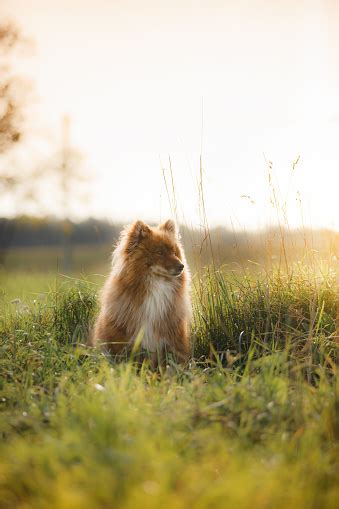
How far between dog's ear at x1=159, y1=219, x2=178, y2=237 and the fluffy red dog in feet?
0.36

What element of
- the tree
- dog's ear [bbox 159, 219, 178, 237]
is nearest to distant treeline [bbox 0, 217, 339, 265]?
dog's ear [bbox 159, 219, 178, 237]

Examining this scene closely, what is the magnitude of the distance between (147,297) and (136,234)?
625 mm

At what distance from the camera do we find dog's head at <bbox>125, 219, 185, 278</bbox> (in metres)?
4.92

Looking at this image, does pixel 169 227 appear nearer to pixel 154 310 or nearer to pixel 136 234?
pixel 136 234

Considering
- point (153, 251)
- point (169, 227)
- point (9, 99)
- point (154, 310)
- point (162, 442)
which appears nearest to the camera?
point (162, 442)

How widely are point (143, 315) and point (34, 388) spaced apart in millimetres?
1610

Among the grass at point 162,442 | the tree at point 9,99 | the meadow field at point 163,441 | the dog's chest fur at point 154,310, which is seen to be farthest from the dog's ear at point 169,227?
the tree at point 9,99

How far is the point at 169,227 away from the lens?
5301 mm

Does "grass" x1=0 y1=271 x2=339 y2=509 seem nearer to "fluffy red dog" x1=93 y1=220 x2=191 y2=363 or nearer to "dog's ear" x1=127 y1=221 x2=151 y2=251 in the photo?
"fluffy red dog" x1=93 y1=220 x2=191 y2=363

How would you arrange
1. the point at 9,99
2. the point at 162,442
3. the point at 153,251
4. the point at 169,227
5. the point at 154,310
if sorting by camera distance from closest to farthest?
the point at 162,442, the point at 154,310, the point at 153,251, the point at 169,227, the point at 9,99

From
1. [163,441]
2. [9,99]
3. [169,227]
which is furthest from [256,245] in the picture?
[9,99]

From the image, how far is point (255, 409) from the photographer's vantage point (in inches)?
106

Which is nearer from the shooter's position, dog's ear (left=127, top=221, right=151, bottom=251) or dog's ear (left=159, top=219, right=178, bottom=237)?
dog's ear (left=127, top=221, right=151, bottom=251)

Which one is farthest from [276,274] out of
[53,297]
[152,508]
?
[152,508]
